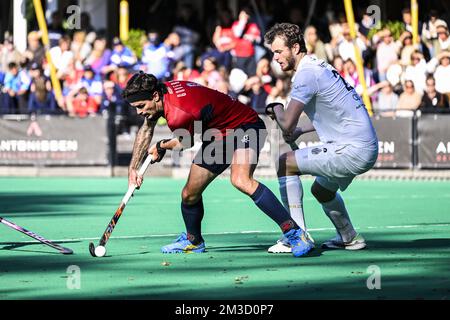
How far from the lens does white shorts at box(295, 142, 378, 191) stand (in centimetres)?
1126

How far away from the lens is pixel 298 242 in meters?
11.2

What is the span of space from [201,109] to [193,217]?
112 cm

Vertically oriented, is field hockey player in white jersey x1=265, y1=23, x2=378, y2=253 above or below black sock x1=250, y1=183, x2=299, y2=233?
above

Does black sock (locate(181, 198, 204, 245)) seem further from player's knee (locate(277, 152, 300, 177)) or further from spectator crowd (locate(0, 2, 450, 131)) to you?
spectator crowd (locate(0, 2, 450, 131))

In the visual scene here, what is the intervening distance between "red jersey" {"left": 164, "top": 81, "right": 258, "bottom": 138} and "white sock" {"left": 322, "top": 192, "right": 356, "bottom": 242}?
110 cm

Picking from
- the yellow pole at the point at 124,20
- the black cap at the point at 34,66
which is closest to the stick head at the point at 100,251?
the black cap at the point at 34,66

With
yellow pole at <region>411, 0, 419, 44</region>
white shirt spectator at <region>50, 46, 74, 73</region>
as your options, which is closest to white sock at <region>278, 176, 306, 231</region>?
yellow pole at <region>411, 0, 419, 44</region>

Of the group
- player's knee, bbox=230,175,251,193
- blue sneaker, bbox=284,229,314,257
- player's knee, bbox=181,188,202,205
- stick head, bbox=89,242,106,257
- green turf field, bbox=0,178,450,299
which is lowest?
green turf field, bbox=0,178,450,299

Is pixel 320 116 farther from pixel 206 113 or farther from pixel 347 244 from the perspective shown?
pixel 347 244

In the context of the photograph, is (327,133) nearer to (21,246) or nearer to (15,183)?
(21,246)

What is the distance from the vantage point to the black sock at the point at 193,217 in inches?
454

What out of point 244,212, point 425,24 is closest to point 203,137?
point 244,212

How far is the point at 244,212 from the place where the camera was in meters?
16.9

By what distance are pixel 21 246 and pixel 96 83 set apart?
15.1m
